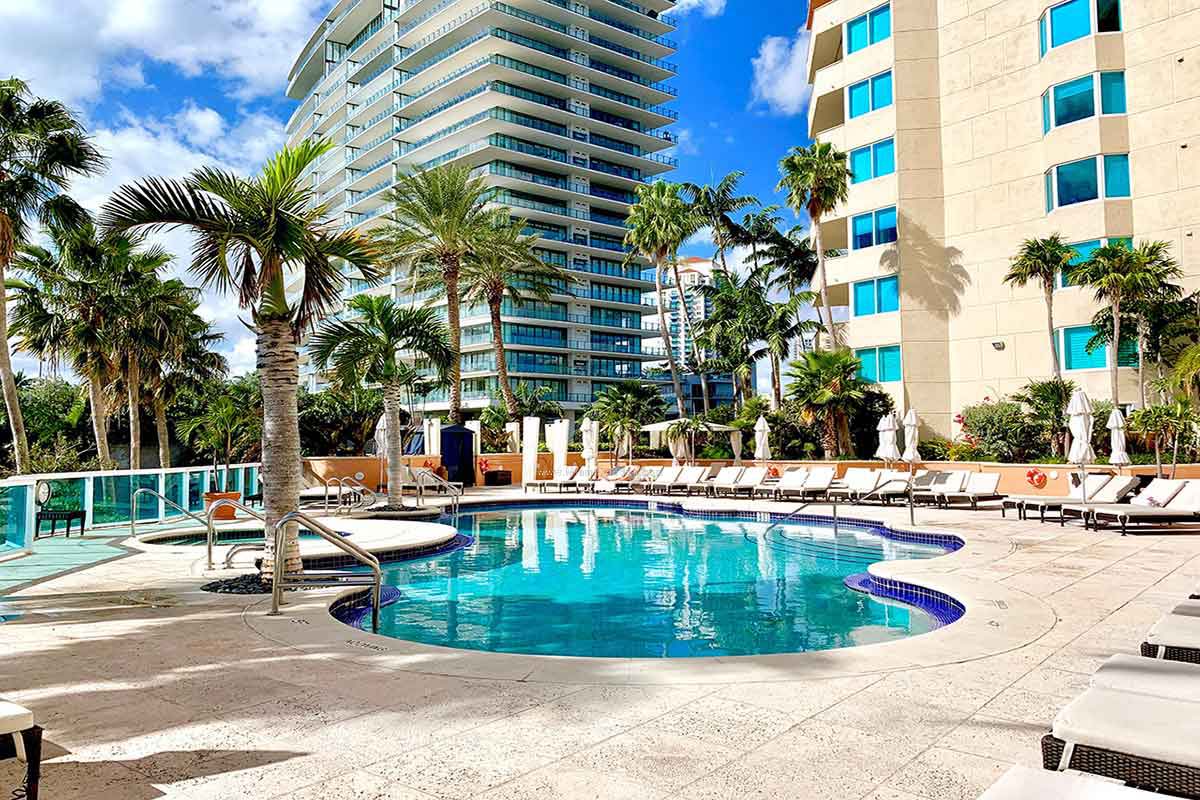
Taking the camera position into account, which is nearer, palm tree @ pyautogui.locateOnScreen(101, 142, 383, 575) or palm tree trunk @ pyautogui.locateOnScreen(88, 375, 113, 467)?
palm tree @ pyautogui.locateOnScreen(101, 142, 383, 575)

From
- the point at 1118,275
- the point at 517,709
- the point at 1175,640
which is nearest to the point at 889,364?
the point at 1118,275

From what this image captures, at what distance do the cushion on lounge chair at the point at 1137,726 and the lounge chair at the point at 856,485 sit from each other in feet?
51.5

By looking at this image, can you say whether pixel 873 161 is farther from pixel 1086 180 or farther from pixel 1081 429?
pixel 1081 429

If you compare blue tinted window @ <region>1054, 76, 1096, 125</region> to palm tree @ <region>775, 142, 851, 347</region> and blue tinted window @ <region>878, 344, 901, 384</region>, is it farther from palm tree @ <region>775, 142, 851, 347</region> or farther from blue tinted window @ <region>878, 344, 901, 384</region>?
blue tinted window @ <region>878, 344, 901, 384</region>

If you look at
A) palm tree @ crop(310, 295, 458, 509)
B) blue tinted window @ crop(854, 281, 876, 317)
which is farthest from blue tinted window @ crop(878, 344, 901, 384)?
palm tree @ crop(310, 295, 458, 509)

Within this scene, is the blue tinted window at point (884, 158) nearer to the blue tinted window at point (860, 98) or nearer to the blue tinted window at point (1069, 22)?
the blue tinted window at point (860, 98)

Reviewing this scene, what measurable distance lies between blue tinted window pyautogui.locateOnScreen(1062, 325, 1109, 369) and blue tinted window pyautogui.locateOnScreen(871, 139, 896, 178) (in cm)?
807

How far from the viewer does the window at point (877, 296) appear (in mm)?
26625

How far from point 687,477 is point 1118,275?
12.6m

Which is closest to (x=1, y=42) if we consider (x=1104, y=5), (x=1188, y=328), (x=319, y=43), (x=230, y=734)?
(x=230, y=734)

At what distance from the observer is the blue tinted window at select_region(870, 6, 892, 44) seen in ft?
88.9

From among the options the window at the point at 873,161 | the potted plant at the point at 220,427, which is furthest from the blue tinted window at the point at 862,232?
the potted plant at the point at 220,427

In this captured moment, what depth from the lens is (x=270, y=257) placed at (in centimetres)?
884

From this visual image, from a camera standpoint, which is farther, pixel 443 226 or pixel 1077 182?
pixel 443 226
